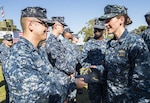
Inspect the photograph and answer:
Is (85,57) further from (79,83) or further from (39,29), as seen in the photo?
(39,29)

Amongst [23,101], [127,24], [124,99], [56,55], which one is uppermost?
[127,24]

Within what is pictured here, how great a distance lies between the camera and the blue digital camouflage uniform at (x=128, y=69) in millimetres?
2949

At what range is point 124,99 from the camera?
3311 mm

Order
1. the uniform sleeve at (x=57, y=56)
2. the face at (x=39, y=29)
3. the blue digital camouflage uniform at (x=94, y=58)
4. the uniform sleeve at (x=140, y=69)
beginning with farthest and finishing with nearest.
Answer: the blue digital camouflage uniform at (x=94, y=58) → the uniform sleeve at (x=57, y=56) → the uniform sleeve at (x=140, y=69) → the face at (x=39, y=29)

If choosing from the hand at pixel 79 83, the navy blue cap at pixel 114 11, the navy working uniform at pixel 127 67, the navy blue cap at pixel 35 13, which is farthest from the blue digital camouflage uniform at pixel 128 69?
the navy blue cap at pixel 35 13

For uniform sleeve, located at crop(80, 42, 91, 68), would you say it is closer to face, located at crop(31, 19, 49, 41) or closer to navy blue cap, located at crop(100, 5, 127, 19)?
navy blue cap, located at crop(100, 5, 127, 19)

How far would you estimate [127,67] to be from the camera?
10.4ft

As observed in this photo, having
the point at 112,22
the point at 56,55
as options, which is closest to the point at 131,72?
the point at 112,22

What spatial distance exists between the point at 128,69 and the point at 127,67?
31 millimetres

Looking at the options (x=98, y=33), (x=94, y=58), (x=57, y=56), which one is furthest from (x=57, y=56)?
(x=98, y=33)

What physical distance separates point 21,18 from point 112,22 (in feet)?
4.53

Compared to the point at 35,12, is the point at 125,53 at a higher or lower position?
lower

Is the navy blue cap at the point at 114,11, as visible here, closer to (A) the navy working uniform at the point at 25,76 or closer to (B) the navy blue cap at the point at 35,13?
(B) the navy blue cap at the point at 35,13

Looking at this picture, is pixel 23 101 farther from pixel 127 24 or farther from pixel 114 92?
pixel 127 24
